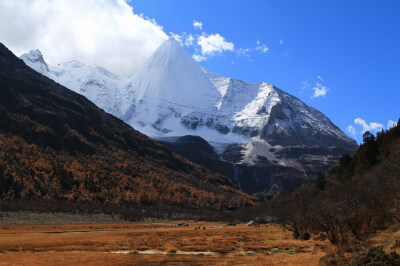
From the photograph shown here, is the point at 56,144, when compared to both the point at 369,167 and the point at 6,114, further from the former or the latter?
the point at 369,167

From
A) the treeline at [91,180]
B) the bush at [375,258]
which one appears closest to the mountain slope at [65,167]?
the treeline at [91,180]

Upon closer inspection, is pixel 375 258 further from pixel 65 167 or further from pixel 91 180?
pixel 65 167

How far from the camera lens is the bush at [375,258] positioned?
15.9 m

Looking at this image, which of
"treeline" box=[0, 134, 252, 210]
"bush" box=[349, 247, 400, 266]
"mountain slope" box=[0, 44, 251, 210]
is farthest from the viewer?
"mountain slope" box=[0, 44, 251, 210]

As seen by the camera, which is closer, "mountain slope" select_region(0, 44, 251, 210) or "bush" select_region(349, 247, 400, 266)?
"bush" select_region(349, 247, 400, 266)

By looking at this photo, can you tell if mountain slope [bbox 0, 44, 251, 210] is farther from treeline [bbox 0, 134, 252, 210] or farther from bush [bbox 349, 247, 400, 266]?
bush [bbox 349, 247, 400, 266]

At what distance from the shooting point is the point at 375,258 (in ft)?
52.6

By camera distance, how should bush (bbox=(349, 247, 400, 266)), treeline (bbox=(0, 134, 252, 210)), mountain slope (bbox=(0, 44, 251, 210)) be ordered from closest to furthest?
bush (bbox=(349, 247, 400, 266)) < treeline (bbox=(0, 134, 252, 210)) < mountain slope (bbox=(0, 44, 251, 210))

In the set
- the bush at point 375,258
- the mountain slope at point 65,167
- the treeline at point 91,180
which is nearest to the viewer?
the bush at point 375,258

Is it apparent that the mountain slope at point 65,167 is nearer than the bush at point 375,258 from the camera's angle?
No

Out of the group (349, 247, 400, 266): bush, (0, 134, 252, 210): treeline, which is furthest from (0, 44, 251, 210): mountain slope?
(349, 247, 400, 266): bush

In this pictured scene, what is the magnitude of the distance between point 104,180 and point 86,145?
36.7 m

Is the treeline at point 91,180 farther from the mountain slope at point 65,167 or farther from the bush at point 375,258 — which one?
the bush at point 375,258

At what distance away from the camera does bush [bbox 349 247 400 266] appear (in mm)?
15883
